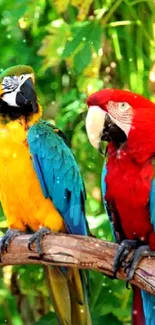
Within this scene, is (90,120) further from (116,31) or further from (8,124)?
(116,31)

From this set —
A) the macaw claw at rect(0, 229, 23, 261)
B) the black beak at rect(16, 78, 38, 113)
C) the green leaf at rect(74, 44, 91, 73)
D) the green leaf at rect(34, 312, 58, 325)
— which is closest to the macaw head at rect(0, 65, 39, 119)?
the black beak at rect(16, 78, 38, 113)

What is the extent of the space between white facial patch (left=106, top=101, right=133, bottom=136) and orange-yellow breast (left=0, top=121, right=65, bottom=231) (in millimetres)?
352

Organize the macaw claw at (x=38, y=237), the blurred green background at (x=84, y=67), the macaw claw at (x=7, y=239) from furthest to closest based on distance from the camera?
1. the blurred green background at (x=84, y=67)
2. the macaw claw at (x=7, y=239)
3. the macaw claw at (x=38, y=237)

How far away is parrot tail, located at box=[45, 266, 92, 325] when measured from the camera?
1.89m

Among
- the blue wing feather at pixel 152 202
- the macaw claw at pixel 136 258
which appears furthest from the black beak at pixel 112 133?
the macaw claw at pixel 136 258

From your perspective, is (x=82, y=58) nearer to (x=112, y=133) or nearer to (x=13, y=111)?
(x=13, y=111)

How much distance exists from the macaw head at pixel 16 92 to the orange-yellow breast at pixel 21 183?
35 millimetres

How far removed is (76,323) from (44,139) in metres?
0.42

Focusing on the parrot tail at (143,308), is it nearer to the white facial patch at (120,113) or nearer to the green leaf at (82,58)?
the white facial patch at (120,113)

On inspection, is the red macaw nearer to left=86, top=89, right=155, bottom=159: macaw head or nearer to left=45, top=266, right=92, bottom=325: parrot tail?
left=86, top=89, right=155, bottom=159: macaw head

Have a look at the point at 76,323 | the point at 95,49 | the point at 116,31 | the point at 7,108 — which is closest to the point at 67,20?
the point at 116,31

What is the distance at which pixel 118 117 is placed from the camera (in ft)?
5.22

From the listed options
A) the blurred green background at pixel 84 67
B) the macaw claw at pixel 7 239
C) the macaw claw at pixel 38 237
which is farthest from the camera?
the blurred green background at pixel 84 67

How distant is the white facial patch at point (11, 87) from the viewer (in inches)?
73.4
